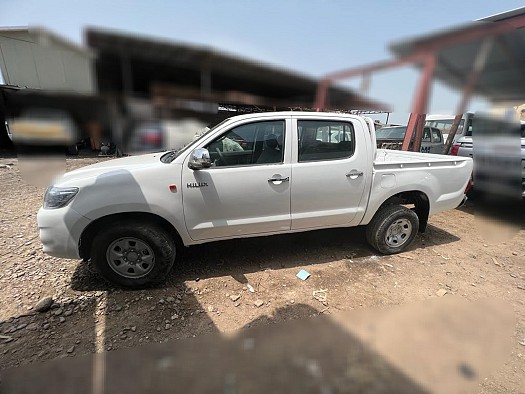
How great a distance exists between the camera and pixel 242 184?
2.69 metres

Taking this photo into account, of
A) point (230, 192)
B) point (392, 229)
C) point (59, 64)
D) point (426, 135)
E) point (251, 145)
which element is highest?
point (59, 64)

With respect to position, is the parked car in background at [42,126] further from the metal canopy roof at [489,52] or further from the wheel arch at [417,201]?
the metal canopy roof at [489,52]

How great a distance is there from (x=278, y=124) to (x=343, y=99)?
35.2ft

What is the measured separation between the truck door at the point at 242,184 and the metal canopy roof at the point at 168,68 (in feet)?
7.15

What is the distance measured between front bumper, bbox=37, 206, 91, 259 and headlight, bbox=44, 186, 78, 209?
1.7 inches

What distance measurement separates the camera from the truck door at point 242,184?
2.62m

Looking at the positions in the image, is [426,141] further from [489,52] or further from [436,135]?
[489,52]

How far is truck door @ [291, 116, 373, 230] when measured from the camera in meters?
2.88

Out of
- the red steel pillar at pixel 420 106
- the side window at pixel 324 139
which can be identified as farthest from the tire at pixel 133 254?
the red steel pillar at pixel 420 106

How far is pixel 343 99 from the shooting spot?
486 inches

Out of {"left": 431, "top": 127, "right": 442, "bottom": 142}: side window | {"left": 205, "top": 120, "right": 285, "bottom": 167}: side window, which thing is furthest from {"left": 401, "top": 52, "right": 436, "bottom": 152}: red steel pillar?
{"left": 205, "top": 120, "right": 285, "bottom": 167}: side window

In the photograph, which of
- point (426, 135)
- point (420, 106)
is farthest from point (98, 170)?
point (426, 135)

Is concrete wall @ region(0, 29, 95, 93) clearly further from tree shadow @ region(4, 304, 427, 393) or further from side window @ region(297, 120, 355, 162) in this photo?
tree shadow @ region(4, 304, 427, 393)

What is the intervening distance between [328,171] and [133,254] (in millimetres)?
2109
